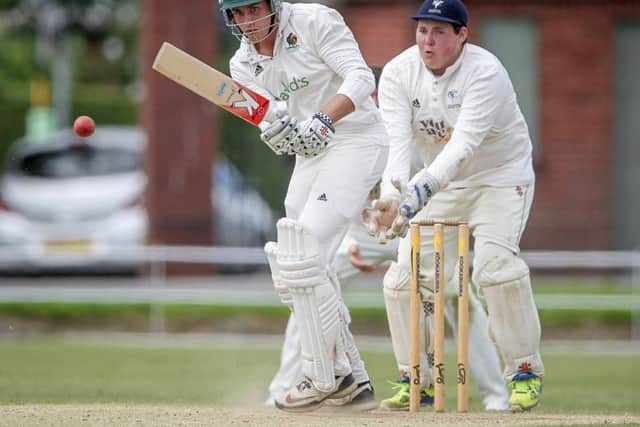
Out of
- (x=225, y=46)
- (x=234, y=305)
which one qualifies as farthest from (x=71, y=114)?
(x=234, y=305)

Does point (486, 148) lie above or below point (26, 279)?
above

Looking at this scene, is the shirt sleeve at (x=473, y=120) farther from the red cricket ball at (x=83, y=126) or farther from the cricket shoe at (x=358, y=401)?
the red cricket ball at (x=83, y=126)

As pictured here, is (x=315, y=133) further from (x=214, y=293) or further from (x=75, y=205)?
(x=75, y=205)

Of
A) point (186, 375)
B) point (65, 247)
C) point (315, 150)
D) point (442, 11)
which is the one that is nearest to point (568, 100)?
point (65, 247)

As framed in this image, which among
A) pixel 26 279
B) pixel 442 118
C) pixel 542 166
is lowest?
pixel 26 279

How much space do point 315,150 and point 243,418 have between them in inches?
45.9

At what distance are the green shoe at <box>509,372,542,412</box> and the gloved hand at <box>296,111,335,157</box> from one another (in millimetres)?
1535

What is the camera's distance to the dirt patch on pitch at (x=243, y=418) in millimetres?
5996

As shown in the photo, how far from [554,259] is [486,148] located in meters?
6.26

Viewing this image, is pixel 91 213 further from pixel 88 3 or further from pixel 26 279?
pixel 88 3

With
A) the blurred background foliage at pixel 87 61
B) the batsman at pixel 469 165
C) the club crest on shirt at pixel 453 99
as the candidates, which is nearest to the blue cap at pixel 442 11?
the batsman at pixel 469 165

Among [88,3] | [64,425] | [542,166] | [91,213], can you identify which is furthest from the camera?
[88,3]

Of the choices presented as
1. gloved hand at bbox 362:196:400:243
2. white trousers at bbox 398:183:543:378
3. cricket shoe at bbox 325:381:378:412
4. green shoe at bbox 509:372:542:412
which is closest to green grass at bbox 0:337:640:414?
green shoe at bbox 509:372:542:412

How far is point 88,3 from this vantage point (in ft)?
94.0
